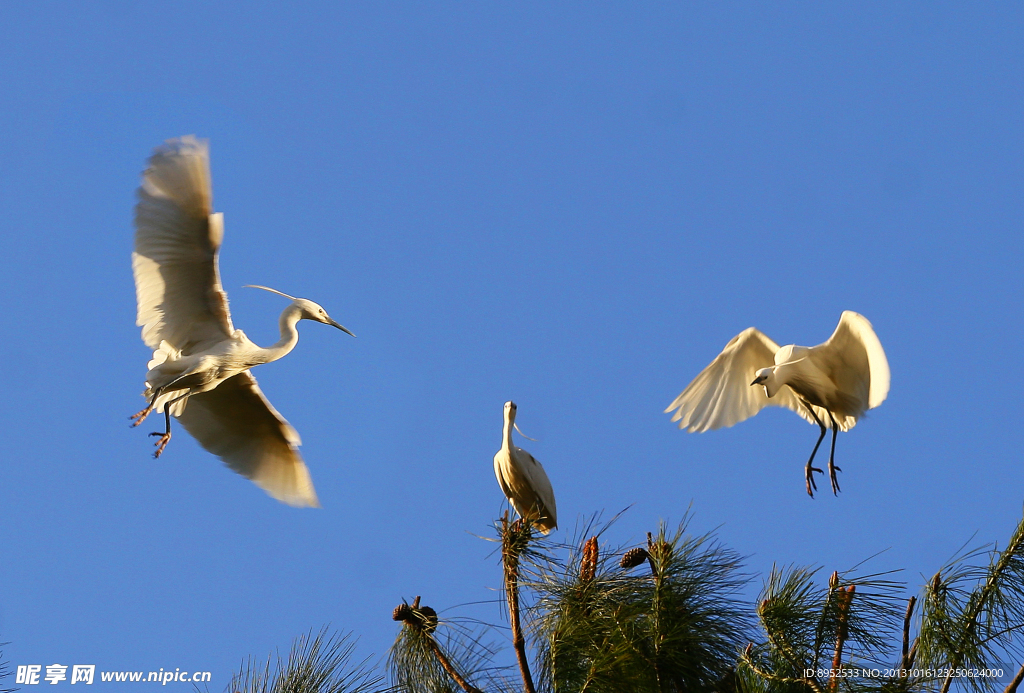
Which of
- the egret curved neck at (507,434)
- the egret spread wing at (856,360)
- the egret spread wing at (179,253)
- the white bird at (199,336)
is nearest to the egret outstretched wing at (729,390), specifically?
the egret spread wing at (856,360)

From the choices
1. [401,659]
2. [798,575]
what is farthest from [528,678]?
[798,575]

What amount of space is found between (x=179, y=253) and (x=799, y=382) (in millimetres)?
4581

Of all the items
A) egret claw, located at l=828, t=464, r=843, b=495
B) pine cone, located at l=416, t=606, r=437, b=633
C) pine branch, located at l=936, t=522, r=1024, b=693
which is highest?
egret claw, located at l=828, t=464, r=843, b=495

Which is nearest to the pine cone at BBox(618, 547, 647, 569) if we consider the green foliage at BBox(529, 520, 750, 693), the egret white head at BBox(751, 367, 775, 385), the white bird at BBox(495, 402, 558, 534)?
the green foliage at BBox(529, 520, 750, 693)

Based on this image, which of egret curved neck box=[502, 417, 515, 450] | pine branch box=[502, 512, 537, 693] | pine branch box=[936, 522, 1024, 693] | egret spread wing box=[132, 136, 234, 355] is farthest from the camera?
egret curved neck box=[502, 417, 515, 450]

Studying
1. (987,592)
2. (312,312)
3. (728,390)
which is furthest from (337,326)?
(987,592)

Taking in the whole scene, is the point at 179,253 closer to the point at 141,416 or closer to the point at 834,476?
the point at 141,416

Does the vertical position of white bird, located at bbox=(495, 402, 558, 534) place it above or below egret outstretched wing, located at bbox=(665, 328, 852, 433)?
below

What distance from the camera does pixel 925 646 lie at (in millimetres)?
3660

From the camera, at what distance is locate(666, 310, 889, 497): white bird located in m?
7.30

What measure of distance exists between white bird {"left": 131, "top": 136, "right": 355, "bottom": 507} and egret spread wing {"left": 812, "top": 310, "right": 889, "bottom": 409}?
150 inches

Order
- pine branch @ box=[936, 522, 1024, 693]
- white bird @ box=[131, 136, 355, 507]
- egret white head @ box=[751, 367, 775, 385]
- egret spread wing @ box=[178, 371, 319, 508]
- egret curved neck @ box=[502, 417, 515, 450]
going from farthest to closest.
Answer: egret spread wing @ box=[178, 371, 319, 508]
egret white head @ box=[751, 367, 775, 385]
egret curved neck @ box=[502, 417, 515, 450]
white bird @ box=[131, 136, 355, 507]
pine branch @ box=[936, 522, 1024, 693]

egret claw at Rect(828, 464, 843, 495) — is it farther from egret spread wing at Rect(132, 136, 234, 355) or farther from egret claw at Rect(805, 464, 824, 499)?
egret spread wing at Rect(132, 136, 234, 355)

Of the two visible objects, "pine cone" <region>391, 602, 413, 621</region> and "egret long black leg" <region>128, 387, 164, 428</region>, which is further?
"egret long black leg" <region>128, 387, 164, 428</region>
